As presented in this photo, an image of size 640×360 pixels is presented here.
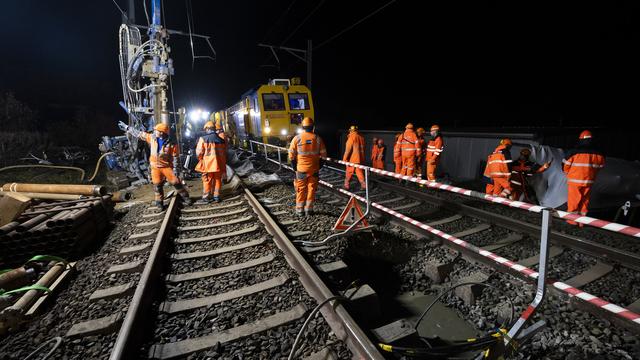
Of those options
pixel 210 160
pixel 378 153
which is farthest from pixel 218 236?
pixel 378 153

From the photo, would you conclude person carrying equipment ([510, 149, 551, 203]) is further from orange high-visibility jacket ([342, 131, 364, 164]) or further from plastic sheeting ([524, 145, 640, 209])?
orange high-visibility jacket ([342, 131, 364, 164])

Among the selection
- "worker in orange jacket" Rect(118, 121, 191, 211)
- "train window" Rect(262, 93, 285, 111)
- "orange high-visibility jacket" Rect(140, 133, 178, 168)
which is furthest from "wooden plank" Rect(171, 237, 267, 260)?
"train window" Rect(262, 93, 285, 111)

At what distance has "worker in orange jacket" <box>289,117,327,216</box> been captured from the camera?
488 cm

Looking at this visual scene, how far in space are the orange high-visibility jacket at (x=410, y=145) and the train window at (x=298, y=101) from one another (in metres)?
5.68

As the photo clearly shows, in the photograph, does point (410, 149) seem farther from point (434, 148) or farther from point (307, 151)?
point (307, 151)

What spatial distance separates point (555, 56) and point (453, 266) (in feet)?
69.4

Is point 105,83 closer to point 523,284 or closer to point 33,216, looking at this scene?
point 33,216

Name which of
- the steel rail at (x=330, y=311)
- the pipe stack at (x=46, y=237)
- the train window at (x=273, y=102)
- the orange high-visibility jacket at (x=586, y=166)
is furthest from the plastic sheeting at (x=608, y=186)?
the train window at (x=273, y=102)

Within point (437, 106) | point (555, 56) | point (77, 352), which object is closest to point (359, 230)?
point (77, 352)

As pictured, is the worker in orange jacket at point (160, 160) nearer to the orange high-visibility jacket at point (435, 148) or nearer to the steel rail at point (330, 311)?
the steel rail at point (330, 311)

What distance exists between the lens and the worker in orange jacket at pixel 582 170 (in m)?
4.63

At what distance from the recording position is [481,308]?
119 inches

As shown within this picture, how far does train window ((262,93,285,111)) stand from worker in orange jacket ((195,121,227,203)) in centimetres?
564

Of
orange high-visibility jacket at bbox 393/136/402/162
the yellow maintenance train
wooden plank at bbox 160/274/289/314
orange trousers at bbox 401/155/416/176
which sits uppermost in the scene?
the yellow maintenance train
